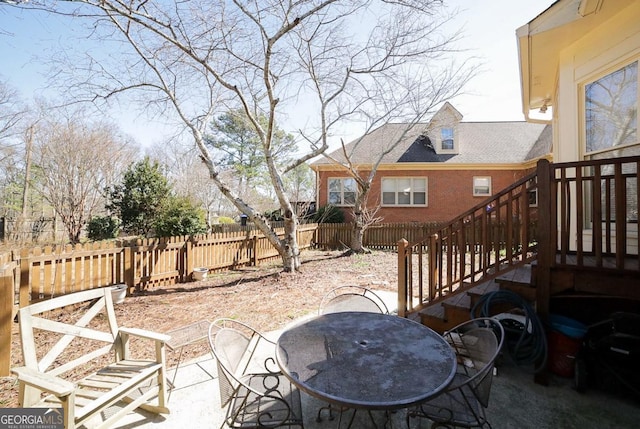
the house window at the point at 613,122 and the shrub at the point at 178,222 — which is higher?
the house window at the point at 613,122

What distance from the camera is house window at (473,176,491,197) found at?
1413 centimetres

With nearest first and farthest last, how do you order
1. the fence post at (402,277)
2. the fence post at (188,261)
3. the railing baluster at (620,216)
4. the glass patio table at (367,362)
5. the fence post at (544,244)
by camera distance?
the glass patio table at (367,362) < the railing baluster at (620,216) < the fence post at (544,244) < the fence post at (402,277) < the fence post at (188,261)

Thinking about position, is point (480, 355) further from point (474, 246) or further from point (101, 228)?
point (101, 228)

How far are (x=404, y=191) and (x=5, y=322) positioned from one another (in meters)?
14.5

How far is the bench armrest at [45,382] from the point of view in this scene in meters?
1.68

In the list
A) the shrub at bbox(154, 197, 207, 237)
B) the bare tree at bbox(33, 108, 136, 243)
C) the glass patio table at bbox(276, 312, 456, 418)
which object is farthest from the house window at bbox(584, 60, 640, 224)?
the bare tree at bbox(33, 108, 136, 243)

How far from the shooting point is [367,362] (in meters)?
2.01

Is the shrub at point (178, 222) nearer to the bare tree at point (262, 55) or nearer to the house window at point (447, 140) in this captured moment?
the bare tree at point (262, 55)

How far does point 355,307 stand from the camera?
3.58m

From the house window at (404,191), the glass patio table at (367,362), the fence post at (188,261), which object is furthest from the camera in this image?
the house window at (404,191)

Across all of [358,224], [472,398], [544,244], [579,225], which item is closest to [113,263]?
[472,398]

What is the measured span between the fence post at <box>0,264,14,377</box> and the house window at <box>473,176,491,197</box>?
16.0 meters

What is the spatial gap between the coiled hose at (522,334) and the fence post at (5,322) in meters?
5.24

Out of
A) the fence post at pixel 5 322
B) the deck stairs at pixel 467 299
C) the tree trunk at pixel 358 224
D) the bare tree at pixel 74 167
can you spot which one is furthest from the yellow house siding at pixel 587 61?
the bare tree at pixel 74 167
